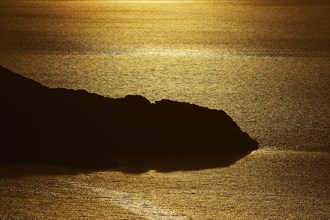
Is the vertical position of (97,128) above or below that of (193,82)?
below

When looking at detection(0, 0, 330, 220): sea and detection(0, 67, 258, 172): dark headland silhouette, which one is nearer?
detection(0, 0, 330, 220): sea

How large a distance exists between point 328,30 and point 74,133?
576cm

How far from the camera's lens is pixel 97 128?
586 cm

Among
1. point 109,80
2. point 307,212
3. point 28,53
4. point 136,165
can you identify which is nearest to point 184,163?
point 136,165

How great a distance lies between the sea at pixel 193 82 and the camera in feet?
15.5

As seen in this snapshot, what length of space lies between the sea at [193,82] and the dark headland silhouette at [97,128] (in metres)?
0.19

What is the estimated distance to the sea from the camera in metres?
4.71

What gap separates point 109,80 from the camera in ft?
26.6

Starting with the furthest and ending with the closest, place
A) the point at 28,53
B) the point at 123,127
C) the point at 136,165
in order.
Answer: the point at 28,53, the point at 123,127, the point at 136,165

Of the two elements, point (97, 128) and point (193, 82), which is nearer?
point (97, 128)

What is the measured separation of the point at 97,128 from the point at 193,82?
235 centimetres

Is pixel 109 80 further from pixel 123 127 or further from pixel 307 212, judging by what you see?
pixel 307 212

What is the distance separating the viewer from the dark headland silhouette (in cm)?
562

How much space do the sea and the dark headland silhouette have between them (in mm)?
194
